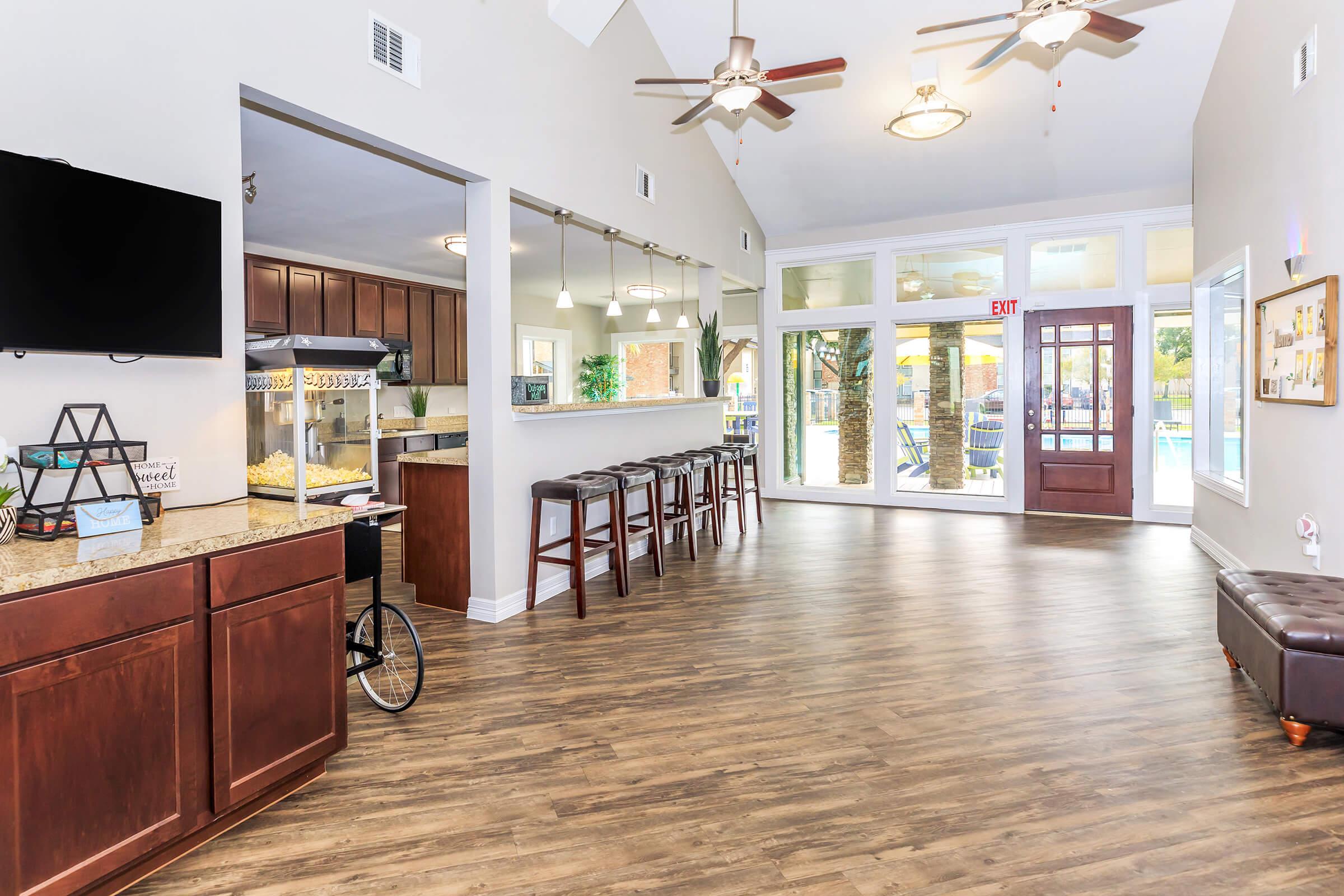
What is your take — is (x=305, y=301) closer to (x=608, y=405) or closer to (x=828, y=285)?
(x=608, y=405)

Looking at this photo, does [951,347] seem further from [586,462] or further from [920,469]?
[586,462]

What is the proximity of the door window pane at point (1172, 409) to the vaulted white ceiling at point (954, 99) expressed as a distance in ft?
4.41

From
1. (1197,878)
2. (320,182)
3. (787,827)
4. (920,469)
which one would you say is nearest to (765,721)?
(787,827)

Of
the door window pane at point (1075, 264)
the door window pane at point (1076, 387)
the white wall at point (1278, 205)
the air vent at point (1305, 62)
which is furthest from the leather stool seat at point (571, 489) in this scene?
the door window pane at point (1075, 264)

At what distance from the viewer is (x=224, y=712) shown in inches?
78.4

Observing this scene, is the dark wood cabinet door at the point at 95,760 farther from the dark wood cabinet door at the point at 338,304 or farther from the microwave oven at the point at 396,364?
the dark wood cabinet door at the point at 338,304

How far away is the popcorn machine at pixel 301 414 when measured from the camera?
272 centimetres

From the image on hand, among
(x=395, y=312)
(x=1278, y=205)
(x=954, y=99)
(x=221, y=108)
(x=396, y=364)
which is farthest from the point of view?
(x=395, y=312)

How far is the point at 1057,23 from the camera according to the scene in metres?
3.46

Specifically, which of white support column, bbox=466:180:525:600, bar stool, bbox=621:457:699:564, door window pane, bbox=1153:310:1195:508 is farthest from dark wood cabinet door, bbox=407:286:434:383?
door window pane, bbox=1153:310:1195:508

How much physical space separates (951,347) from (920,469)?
4.33 feet

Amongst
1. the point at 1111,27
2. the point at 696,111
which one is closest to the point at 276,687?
the point at 696,111

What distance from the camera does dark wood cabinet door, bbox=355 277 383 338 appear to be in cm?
688

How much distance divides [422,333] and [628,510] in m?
3.51
